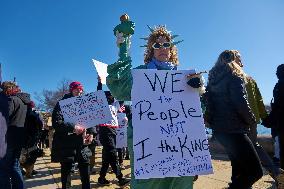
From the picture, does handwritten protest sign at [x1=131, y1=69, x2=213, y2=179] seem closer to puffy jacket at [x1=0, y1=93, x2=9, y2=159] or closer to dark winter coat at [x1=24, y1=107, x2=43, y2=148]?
puffy jacket at [x1=0, y1=93, x2=9, y2=159]

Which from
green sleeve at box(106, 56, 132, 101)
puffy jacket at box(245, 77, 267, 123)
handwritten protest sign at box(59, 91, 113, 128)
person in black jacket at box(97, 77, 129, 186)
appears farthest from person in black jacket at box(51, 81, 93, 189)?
green sleeve at box(106, 56, 132, 101)

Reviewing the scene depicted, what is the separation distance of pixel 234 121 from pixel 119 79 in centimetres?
190

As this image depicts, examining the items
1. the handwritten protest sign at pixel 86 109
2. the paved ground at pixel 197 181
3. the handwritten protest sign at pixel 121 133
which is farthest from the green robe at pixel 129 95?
the handwritten protest sign at pixel 121 133

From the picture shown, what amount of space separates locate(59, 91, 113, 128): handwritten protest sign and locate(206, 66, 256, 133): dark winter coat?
1626mm

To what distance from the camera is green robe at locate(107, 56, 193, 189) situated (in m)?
2.98

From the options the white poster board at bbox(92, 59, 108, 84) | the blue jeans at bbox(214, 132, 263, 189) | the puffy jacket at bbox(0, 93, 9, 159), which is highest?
the white poster board at bbox(92, 59, 108, 84)

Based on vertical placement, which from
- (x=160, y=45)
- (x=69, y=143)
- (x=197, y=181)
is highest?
(x=160, y=45)

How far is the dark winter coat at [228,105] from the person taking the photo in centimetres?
441

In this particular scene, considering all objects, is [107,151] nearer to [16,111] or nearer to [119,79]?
[16,111]

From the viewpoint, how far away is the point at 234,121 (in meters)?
4.43

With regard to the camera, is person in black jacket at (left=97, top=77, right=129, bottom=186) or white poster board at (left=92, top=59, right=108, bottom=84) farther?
person in black jacket at (left=97, top=77, right=129, bottom=186)

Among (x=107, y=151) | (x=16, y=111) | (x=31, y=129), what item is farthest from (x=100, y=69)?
(x=107, y=151)

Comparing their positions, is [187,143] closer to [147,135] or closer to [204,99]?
[147,135]

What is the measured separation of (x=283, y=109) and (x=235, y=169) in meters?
1.27
